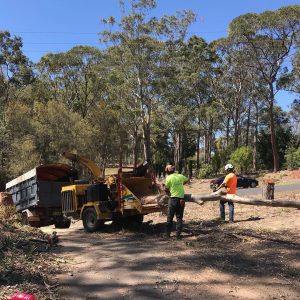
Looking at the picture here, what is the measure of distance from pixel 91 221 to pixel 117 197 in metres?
1.29

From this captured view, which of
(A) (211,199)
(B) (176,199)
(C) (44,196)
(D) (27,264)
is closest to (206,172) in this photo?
(C) (44,196)

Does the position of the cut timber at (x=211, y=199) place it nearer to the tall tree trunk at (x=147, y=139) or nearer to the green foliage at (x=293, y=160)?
the tall tree trunk at (x=147, y=139)

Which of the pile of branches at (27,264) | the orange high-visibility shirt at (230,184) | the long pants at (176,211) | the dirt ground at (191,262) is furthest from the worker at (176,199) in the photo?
the pile of branches at (27,264)

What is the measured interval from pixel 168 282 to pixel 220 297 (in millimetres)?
960

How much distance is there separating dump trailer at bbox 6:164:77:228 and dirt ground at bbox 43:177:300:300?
4501mm

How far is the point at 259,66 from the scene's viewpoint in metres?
46.9

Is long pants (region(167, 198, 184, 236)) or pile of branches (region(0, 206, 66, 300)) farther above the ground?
long pants (region(167, 198, 184, 236))

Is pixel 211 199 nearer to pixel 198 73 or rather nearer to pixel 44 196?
pixel 44 196

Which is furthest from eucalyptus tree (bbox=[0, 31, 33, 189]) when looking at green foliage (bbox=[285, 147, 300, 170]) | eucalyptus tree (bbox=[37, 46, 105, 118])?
green foliage (bbox=[285, 147, 300, 170])

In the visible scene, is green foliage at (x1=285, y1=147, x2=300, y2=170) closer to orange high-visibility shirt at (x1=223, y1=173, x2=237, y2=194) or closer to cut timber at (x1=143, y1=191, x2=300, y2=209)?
orange high-visibility shirt at (x1=223, y1=173, x2=237, y2=194)

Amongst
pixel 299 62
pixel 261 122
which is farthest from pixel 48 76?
pixel 261 122

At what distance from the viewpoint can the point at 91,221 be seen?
562 inches

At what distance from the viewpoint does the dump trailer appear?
A: 57.7ft

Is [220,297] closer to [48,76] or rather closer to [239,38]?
[239,38]
